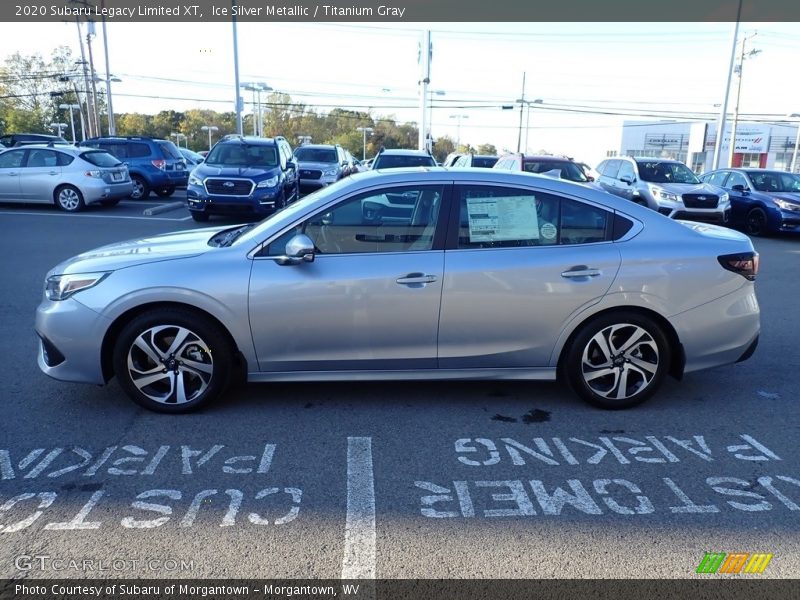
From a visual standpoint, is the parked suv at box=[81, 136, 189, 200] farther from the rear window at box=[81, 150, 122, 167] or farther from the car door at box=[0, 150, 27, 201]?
the car door at box=[0, 150, 27, 201]

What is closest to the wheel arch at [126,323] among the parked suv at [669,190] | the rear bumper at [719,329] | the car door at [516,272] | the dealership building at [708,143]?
the car door at [516,272]

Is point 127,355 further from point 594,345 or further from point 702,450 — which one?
point 702,450

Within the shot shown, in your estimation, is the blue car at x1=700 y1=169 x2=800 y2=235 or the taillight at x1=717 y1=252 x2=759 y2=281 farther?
the blue car at x1=700 y1=169 x2=800 y2=235

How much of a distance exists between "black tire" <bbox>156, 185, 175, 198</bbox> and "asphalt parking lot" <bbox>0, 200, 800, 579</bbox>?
51.2ft

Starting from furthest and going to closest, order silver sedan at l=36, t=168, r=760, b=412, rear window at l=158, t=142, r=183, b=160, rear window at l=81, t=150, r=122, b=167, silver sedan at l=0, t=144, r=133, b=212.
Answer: rear window at l=158, t=142, r=183, b=160
rear window at l=81, t=150, r=122, b=167
silver sedan at l=0, t=144, r=133, b=212
silver sedan at l=36, t=168, r=760, b=412

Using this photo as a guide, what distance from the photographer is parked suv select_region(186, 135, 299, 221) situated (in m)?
13.6

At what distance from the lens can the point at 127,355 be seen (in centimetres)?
411

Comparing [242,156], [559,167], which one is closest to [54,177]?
[242,156]

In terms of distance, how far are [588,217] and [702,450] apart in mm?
1672

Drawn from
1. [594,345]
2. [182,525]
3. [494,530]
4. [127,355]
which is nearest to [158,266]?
[127,355]

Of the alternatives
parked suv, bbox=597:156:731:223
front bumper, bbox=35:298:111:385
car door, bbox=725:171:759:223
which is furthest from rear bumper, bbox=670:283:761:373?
car door, bbox=725:171:759:223

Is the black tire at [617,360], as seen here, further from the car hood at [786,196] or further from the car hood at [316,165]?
the car hood at [316,165]

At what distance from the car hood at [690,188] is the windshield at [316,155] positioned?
1076 cm

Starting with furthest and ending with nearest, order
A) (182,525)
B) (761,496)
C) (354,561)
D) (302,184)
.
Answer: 1. (302,184)
2. (761,496)
3. (182,525)
4. (354,561)
